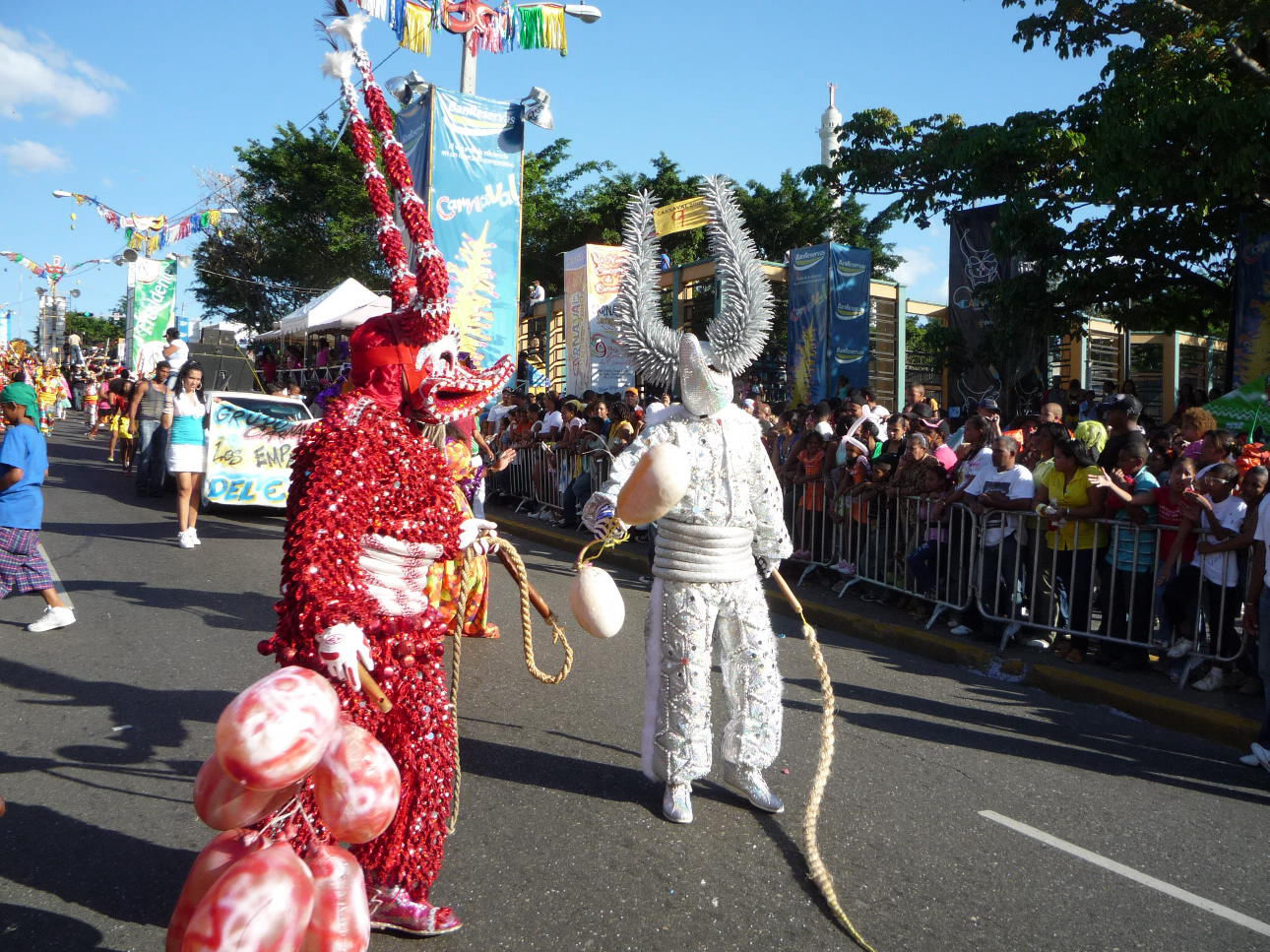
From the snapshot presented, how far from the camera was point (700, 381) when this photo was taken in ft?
13.3

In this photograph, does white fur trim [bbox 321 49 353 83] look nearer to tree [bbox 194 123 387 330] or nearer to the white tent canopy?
the white tent canopy

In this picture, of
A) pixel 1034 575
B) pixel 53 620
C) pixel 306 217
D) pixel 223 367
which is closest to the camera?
pixel 53 620

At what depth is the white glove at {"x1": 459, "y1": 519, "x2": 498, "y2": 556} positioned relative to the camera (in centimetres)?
336

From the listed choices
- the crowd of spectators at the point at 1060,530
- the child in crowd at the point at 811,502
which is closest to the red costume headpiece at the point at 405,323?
the crowd of spectators at the point at 1060,530

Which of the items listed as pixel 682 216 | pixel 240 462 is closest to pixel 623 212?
pixel 682 216

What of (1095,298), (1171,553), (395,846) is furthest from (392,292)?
(1095,298)

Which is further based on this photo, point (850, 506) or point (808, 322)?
point (808, 322)

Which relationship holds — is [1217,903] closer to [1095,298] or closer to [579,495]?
[579,495]

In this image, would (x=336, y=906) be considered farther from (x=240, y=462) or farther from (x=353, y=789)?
(x=240, y=462)

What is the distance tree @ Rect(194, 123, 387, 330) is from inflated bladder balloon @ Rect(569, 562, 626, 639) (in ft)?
78.2

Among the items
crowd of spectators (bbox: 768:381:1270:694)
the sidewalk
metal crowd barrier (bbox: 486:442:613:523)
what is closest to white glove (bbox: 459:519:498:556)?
crowd of spectators (bbox: 768:381:1270:694)

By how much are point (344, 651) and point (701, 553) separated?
68.4 inches

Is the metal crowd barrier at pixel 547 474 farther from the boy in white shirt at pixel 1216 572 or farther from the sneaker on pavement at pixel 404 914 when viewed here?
the sneaker on pavement at pixel 404 914

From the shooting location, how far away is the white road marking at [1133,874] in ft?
10.9
